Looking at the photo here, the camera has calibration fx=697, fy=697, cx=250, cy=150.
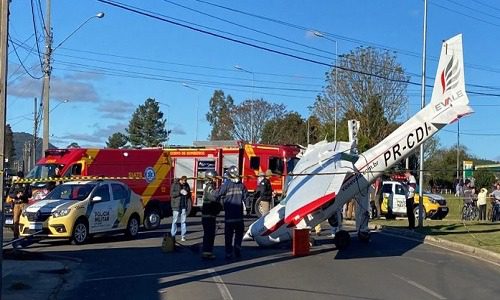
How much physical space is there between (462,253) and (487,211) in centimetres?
1815

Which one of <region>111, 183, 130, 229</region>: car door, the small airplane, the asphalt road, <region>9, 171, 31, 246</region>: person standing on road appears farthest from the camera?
<region>111, 183, 130, 229</region>: car door

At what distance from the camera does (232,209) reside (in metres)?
15.9

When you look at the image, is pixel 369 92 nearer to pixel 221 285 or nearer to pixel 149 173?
pixel 149 173

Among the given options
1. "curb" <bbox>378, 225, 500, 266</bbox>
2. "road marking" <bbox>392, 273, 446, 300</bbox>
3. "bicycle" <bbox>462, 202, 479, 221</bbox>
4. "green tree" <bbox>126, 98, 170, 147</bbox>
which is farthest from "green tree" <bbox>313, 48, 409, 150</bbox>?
"green tree" <bbox>126, 98, 170, 147</bbox>

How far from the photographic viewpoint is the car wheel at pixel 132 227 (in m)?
20.6

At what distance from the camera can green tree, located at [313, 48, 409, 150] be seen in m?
49.7

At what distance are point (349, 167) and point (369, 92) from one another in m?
32.5

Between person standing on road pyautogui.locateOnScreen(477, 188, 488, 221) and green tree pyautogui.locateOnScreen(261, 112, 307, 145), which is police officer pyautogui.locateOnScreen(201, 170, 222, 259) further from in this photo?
green tree pyautogui.locateOnScreen(261, 112, 307, 145)

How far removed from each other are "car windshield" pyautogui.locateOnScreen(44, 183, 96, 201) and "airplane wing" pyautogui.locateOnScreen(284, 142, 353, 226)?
19.1 ft

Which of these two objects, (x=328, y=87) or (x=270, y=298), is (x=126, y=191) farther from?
(x=328, y=87)

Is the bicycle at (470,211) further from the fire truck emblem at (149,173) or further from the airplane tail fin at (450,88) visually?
the fire truck emblem at (149,173)

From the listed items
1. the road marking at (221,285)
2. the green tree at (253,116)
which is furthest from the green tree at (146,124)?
the road marking at (221,285)

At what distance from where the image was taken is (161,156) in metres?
29.0

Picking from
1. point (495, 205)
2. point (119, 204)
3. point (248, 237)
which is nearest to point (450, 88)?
point (248, 237)
